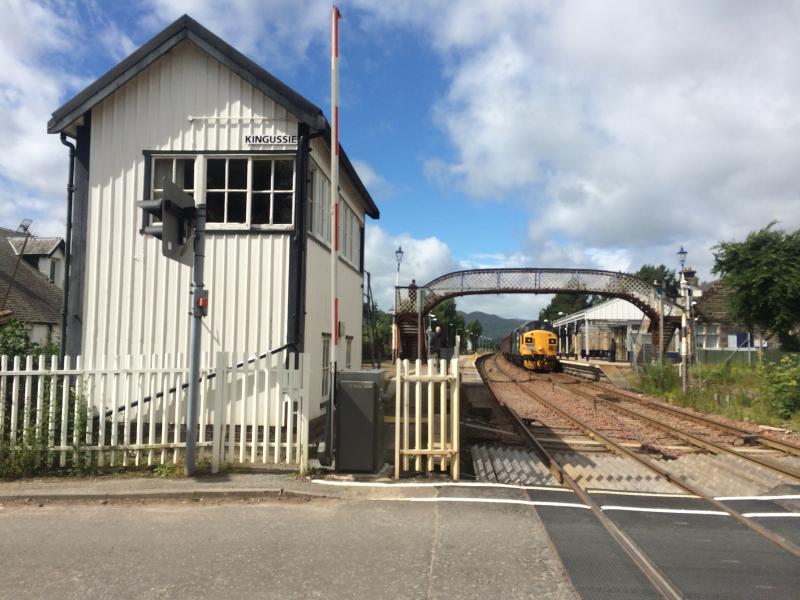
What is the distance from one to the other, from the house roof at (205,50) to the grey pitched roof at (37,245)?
24.4 m

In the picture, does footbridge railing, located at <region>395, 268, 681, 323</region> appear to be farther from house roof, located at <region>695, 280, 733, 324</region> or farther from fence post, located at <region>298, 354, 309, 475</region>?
fence post, located at <region>298, 354, 309, 475</region>

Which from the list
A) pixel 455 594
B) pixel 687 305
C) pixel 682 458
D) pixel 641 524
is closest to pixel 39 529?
A: pixel 455 594

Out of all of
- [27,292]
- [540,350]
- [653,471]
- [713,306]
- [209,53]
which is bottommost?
[653,471]

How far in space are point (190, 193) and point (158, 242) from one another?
92 cm

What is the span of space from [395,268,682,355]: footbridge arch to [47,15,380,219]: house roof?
23.0 m

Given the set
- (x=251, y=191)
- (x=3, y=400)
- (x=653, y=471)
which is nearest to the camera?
(x=3, y=400)

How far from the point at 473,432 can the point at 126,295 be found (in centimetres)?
651

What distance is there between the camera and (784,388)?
587 inches

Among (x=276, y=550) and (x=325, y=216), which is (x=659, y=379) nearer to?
(x=325, y=216)

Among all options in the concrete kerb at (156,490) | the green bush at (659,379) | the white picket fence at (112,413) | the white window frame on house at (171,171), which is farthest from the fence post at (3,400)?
the green bush at (659,379)

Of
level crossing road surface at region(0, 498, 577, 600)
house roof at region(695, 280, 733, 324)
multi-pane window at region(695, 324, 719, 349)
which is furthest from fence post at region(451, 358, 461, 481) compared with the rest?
multi-pane window at region(695, 324, 719, 349)

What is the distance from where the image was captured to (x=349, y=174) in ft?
40.5

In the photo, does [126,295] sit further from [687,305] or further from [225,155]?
[687,305]

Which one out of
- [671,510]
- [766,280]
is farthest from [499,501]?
[766,280]
